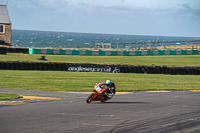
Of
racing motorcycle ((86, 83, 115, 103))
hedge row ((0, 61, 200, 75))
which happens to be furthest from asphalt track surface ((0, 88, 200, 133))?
hedge row ((0, 61, 200, 75))

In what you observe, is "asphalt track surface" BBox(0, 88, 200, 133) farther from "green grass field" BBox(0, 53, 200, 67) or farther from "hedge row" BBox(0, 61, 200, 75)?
"green grass field" BBox(0, 53, 200, 67)

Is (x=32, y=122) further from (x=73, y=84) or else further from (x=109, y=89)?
(x=73, y=84)

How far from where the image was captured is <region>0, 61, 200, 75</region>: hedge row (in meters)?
29.4

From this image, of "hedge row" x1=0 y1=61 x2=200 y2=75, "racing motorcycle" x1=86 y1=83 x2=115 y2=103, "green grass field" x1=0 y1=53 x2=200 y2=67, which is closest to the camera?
"racing motorcycle" x1=86 y1=83 x2=115 y2=103

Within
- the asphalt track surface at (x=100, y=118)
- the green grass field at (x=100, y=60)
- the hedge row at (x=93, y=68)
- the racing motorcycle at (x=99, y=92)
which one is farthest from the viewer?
the green grass field at (x=100, y=60)

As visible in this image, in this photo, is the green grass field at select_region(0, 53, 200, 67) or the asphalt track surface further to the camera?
the green grass field at select_region(0, 53, 200, 67)

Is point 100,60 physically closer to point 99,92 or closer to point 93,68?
point 93,68

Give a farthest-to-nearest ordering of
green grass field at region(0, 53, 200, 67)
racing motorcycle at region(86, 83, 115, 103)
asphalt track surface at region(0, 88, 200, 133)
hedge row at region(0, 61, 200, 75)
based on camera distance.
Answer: green grass field at region(0, 53, 200, 67) → hedge row at region(0, 61, 200, 75) → racing motorcycle at region(86, 83, 115, 103) → asphalt track surface at region(0, 88, 200, 133)

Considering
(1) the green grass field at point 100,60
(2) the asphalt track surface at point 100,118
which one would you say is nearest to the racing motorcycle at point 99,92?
(2) the asphalt track surface at point 100,118

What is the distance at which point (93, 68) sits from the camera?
102 ft

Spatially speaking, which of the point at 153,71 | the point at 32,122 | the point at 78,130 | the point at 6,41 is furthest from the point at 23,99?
the point at 6,41

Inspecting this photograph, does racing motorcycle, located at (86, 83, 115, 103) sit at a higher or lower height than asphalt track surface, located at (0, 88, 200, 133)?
higher

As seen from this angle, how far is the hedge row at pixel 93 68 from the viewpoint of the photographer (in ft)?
96.5

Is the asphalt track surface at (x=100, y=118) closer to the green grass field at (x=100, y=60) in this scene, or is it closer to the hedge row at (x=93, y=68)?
the hedge row at (x=93, y=68)
